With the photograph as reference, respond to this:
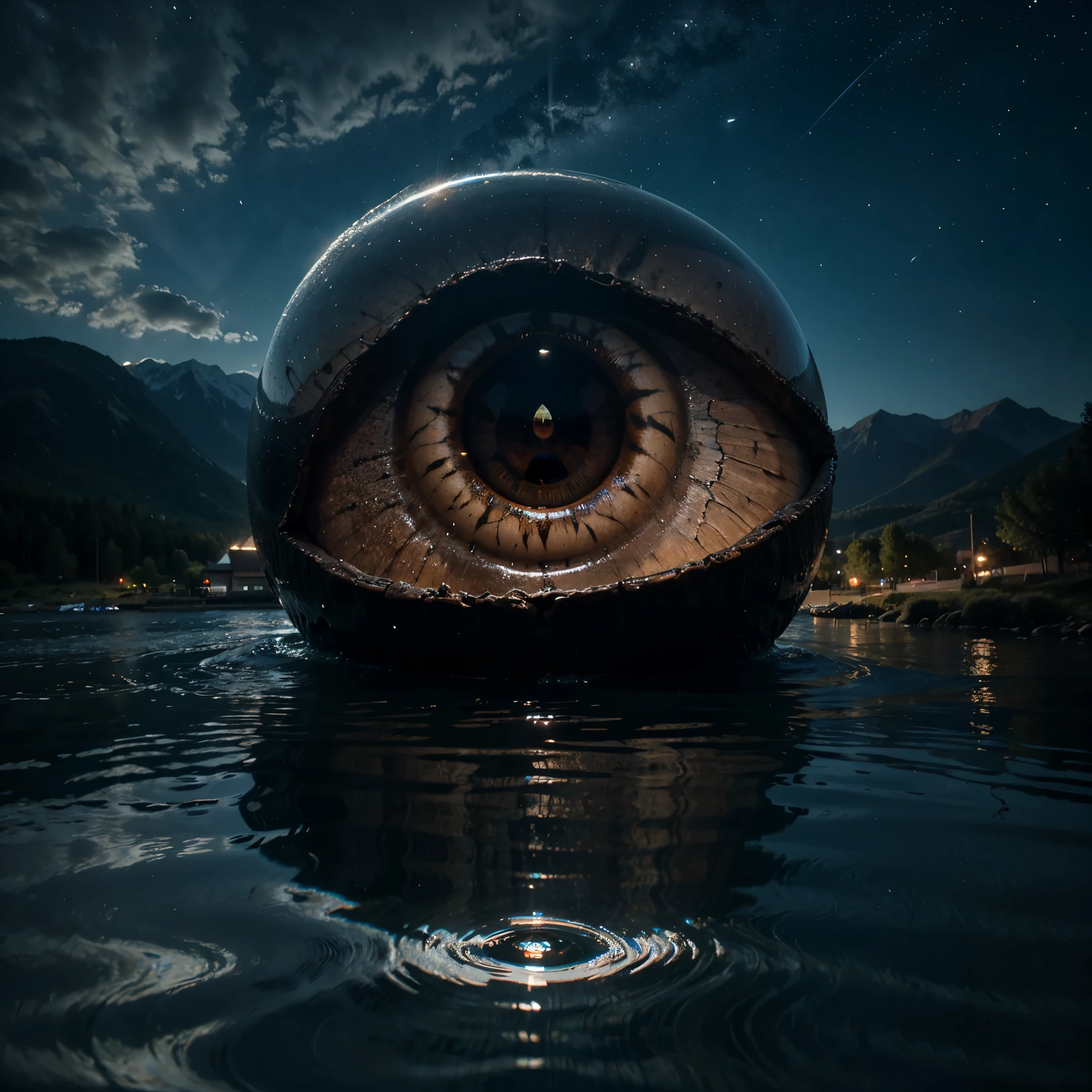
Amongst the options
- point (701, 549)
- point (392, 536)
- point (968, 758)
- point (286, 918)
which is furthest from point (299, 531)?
point (968, 758)

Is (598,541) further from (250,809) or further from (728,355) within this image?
(250,809)

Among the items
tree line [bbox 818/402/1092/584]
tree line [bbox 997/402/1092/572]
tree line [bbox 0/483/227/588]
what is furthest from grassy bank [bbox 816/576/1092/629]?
tree line [bbox 0/483/227/588]

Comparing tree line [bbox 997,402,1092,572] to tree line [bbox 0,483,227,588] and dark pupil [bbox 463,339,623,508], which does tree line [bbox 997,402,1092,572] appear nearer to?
dark pupil [bbox 463,339,623,508]

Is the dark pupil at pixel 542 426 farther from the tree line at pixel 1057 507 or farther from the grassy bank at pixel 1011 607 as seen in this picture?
the tree line at pixel 1057 507

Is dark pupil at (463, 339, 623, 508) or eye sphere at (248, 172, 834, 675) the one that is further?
dark pupil at (463, 339, 623, 508)

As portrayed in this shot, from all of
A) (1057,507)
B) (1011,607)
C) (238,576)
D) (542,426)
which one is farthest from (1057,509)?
(238,576)
